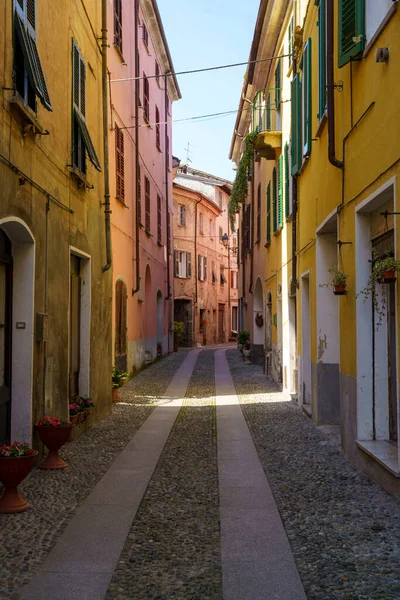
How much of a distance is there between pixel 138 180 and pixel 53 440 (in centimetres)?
1150

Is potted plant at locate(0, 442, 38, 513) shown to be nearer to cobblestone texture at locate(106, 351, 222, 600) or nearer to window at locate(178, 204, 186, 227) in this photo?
cobblestone texture at locate(106, 351, 222, 600)

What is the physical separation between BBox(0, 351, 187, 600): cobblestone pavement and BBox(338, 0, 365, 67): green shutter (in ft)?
15.7

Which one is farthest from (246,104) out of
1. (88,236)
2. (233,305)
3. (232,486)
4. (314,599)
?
(233,305)

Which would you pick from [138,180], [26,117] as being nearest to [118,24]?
[138,180]

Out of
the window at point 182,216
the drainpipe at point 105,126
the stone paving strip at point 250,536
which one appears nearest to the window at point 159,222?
the drainpipe at point 105,126

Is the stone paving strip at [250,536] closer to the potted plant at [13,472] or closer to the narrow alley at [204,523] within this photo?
the narrow alley at [204,523]

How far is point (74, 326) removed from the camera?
9.72m

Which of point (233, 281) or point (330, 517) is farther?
point (233, 281)

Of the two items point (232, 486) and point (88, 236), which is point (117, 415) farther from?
point (232, 486)

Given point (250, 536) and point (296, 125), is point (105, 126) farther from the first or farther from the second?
point (250, 536)

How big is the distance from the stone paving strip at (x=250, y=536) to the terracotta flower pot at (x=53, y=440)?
1.65m

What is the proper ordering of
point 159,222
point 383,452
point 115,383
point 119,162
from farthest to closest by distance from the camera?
point 159,222 < point 119,162 < point 115,383 < point 383,452

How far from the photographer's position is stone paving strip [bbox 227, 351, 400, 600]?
3953mm

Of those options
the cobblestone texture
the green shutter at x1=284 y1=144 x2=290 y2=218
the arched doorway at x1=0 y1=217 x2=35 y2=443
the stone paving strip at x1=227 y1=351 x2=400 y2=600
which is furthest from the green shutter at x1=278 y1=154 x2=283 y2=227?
the arched doorway at x1=0 y1=217 x2=35 y2=443
